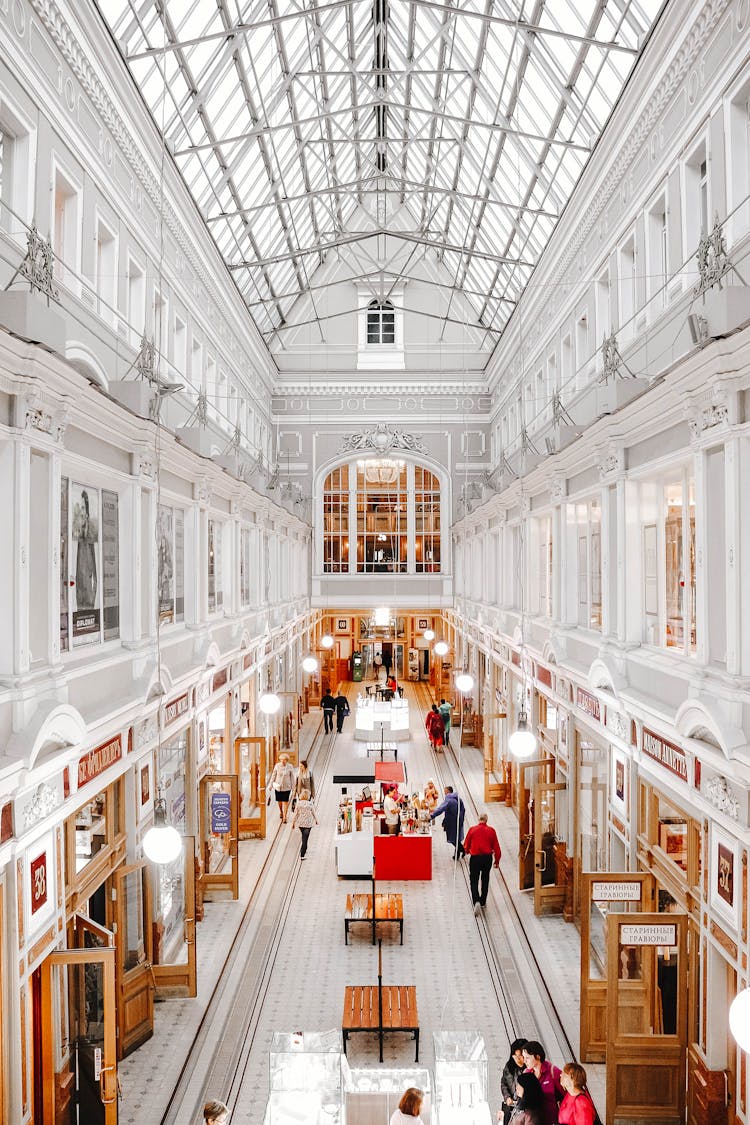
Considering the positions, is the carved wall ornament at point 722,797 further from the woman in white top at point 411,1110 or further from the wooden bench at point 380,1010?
the wooden bench at point 380,1010

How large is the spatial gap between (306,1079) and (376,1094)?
55 cm

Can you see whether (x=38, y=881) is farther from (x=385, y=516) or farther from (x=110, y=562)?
(x=385, y=516)

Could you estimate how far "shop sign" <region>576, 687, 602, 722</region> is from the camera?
9.43 metres

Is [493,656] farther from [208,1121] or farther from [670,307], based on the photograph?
[208,1121]

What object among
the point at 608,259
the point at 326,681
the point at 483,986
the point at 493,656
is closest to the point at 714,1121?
the point at 483,986

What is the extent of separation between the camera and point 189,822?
1098 centimetres

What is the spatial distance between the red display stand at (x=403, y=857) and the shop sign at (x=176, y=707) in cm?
392

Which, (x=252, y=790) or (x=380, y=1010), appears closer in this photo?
(x=380, y=1010)

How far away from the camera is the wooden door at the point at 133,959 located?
7742 millimetres

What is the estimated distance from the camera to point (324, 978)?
940 cm

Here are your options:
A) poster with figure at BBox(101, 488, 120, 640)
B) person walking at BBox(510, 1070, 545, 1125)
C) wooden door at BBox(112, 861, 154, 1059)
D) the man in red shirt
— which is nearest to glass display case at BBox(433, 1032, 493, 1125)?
person walking at BBox(510, 1070, 545, 1125)

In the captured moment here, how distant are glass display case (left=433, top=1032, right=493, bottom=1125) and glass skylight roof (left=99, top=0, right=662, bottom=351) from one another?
26.7 ft

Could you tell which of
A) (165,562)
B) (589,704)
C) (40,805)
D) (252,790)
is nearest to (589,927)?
(589,704)

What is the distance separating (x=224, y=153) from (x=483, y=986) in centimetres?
1407
